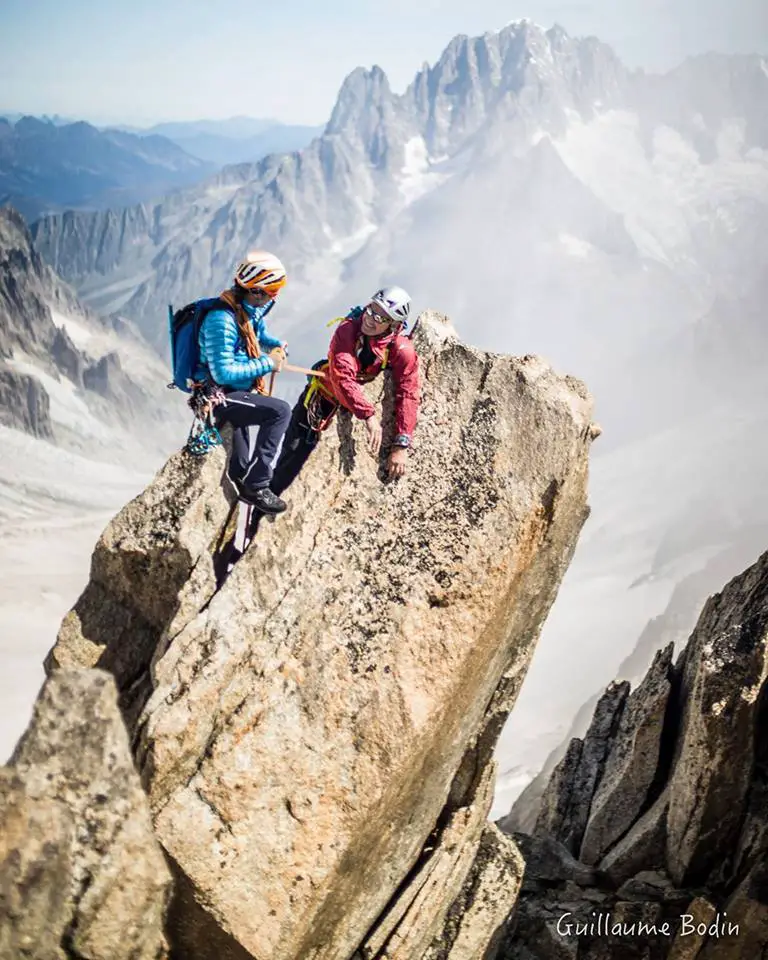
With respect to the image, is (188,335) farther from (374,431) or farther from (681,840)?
(681,840)

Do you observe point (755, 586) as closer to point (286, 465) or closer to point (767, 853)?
point (767, 853)

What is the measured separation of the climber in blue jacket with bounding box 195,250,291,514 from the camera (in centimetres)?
1162

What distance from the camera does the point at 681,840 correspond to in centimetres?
1563

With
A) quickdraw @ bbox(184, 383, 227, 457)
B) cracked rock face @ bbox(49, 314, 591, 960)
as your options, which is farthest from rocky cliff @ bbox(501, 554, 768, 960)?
quickdraw @ bbox(184, 383, 227, 457)

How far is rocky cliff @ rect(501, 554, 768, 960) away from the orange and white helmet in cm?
1173

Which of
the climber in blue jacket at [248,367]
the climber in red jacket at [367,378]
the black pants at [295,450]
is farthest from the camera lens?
the black pants at [295,450]

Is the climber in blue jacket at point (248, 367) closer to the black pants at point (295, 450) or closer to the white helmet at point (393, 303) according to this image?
the black pants at point (295, 450)

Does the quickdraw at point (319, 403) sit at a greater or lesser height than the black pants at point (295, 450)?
greater

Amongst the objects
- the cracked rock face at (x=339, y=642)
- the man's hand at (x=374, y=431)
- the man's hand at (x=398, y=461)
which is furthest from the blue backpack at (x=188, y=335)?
the man's hand at (x=398, y=461)

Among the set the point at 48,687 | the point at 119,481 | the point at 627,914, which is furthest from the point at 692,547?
the point at 48,687

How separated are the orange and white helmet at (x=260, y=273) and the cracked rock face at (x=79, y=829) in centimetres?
617

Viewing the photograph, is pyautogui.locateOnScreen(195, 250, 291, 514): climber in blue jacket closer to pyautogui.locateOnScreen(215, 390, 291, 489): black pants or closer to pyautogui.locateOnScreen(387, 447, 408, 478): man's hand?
pyautogui.locateOnScreen(215, 390, 291, 489): black pants

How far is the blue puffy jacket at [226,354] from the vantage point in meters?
11.7

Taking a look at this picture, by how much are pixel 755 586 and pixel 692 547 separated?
153273 mm
